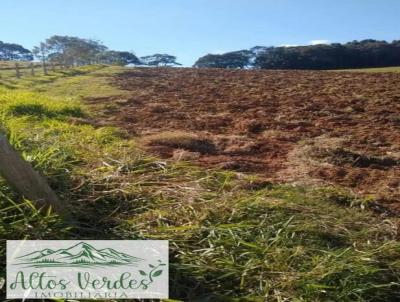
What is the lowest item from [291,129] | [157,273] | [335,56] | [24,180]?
[157,273]

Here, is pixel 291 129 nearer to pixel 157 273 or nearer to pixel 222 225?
pixel 222 225

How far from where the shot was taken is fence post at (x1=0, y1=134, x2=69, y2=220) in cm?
250

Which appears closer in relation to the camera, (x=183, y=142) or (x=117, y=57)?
(x=183, y=142)

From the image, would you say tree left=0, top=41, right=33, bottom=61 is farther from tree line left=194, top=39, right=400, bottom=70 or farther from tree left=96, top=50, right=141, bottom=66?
tree line left=194, top=39, right=400, bottom=70

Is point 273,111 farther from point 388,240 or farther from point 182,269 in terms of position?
point 182,269

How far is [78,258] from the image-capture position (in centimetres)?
232

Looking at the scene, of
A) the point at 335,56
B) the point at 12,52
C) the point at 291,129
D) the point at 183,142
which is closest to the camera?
the point at 183,142

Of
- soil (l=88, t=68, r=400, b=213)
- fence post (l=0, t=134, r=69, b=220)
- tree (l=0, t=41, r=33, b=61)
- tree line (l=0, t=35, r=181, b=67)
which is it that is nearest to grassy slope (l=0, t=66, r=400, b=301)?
fence post (l=0, t=134, r=69, b=220)

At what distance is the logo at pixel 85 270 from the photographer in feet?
7.06

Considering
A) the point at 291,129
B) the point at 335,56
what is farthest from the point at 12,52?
the point at 291,129

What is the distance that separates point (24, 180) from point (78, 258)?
1.87ft

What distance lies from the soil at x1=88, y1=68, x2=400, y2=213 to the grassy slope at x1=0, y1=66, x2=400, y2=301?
57 centimetres

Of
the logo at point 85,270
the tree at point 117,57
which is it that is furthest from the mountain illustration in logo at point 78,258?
the tree at point 117,57

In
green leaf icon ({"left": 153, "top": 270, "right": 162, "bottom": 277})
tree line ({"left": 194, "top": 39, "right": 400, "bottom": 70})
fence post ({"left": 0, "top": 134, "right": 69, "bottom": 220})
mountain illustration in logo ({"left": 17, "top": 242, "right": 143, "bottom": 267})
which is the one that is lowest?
green leaf icon ({"left": 153, "top": 270, "right": 162, "bottom": 277})
